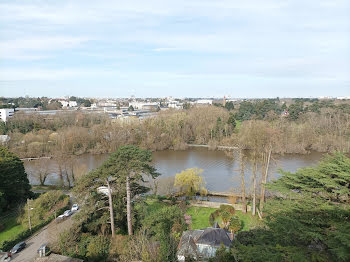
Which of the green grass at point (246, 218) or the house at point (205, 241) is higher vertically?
the house at point (205, 241)

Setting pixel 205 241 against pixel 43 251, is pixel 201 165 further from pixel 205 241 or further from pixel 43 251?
pixel 43 251

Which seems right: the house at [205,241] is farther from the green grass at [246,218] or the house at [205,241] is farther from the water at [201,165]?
the water at [201,165]

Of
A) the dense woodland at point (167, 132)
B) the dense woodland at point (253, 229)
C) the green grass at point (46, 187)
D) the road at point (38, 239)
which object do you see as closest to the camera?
the dense woodland at point (253, 229)

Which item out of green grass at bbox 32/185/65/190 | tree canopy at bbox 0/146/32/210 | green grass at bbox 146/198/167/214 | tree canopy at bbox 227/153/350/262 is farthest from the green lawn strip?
tree canopy at bbox 227/153/350/262

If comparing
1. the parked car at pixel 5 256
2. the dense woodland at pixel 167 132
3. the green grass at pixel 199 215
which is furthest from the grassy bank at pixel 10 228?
the dense woodland at pixel 167 132

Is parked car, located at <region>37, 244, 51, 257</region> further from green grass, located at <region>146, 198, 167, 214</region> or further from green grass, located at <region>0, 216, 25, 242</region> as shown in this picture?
green grass, located at <region>146, 198, 167, 214</region>

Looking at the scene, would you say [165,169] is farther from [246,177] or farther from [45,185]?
[45,185]

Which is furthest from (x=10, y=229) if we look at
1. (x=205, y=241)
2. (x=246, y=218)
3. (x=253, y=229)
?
(x=246, y=218)
